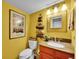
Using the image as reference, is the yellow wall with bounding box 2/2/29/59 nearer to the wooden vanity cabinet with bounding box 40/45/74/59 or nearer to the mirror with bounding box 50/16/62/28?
the wooden vanity cabinet with bounding box 40/45/74/59

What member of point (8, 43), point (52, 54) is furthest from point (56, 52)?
point (8, 43)

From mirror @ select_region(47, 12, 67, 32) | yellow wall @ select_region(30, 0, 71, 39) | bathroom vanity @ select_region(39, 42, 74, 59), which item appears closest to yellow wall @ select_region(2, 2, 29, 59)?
yellow wall @ select_region(30, 0, 71, 39)

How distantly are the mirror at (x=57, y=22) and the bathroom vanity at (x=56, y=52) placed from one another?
0.75 m

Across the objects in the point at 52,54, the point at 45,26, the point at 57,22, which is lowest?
the point at 52,54

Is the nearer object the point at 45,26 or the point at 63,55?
the point at 63,55

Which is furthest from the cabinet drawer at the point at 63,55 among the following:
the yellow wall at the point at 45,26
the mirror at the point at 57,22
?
the mirror at the point at 57,22

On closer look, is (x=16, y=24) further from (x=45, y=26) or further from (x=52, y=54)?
(x=52, y=54)

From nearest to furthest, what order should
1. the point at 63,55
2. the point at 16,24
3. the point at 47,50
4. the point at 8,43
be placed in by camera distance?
the point at 63,55 → the point at 47,50 → the point at 8,43 → the point at 16,24

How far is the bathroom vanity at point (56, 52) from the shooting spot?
179 cm

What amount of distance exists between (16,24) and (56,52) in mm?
1764

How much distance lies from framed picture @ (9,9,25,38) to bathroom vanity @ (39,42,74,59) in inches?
41.3

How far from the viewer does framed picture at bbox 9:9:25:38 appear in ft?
9.67

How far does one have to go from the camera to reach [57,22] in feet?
9.93

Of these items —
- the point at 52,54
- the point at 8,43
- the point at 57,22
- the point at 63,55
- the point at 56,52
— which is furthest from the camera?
the point at 57,22
